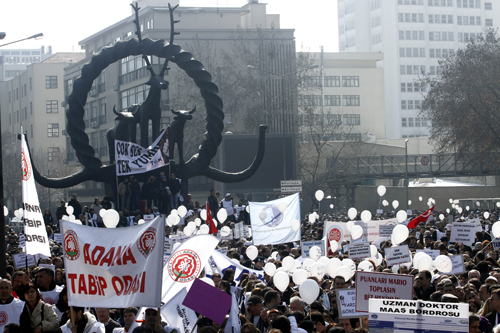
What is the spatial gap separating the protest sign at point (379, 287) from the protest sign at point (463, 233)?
781cm

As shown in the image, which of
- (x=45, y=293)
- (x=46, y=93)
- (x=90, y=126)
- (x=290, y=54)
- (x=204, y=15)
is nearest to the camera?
(x=45, y=293)

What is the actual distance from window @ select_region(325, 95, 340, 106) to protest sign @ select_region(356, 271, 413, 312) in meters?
81.6

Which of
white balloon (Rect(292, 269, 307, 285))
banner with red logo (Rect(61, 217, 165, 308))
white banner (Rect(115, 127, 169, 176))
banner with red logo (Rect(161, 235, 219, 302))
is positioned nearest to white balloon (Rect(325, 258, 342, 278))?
white balloon (Rect(292, 269, 307, 285))

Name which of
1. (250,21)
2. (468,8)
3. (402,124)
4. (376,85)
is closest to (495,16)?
(468,8)

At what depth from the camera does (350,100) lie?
88.4 metres

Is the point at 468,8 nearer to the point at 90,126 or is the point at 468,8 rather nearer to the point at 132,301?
the point at 90,126

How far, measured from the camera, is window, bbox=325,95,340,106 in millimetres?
88000

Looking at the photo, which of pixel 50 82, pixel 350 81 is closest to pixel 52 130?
pixel 50 82

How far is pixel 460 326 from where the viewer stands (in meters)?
5.43

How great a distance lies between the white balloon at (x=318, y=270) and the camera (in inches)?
410

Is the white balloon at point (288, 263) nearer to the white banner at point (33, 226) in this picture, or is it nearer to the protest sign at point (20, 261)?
the white banner at point (33, 226)

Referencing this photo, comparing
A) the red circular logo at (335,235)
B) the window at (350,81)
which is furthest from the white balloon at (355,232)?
the window at (350,81)

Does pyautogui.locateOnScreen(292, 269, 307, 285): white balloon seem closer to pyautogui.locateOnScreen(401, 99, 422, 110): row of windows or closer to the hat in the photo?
the hat

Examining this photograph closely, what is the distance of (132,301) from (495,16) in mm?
111375
